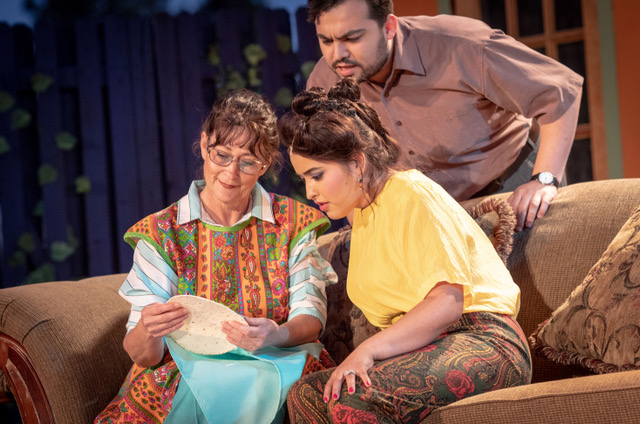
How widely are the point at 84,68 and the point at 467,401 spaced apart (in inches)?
155

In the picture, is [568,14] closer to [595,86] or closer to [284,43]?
[595,86]

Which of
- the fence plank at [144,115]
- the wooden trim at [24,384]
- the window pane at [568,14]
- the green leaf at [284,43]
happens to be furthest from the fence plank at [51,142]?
the window pane at [568,14]

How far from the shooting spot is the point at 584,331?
1717mm

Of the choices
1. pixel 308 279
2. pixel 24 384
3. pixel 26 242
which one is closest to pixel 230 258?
pixel 308 279

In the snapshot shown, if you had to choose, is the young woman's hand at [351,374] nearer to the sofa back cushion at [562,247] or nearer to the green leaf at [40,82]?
the sofa back cushion at [562,247]

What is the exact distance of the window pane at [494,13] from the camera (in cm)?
495

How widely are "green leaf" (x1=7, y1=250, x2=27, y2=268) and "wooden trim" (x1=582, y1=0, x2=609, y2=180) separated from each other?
3.97 meters

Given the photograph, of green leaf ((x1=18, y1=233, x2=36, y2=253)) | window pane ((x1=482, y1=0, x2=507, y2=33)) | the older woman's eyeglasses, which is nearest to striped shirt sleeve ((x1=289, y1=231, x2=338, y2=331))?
the older woman's eyeglasses

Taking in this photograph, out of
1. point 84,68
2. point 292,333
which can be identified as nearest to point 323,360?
point 292,333

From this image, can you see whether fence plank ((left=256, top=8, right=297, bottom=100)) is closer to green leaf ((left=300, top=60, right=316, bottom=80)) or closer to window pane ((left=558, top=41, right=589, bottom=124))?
green leaf ((left=300, top=60, right=316, bottom=80))

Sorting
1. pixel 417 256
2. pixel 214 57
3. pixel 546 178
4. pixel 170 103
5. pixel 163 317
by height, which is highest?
pixel 214 57

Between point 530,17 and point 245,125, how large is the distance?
3568 mm

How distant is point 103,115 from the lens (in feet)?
15.2

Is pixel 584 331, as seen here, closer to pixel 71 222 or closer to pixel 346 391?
pixel 346 391
